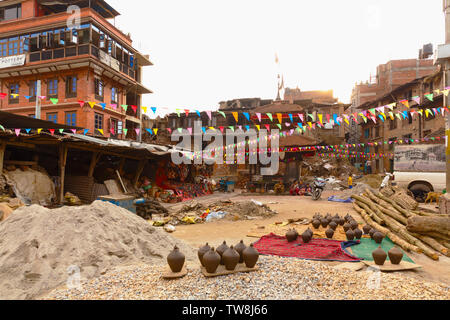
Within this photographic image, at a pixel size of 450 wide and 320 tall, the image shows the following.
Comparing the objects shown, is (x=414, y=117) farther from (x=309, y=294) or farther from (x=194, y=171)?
(x=309, y=294)

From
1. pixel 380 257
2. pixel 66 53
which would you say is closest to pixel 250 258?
pixel 380 257

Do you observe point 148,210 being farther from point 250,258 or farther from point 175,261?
point 250,258

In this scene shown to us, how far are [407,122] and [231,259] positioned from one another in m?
29.6

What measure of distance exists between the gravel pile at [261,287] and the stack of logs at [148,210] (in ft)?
21.8

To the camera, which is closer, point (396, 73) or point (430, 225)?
point (430, 225)

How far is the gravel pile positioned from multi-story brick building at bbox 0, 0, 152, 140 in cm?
1825

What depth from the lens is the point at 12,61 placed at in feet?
71.5

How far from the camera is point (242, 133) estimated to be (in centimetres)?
3017

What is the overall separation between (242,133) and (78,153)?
1866 cm

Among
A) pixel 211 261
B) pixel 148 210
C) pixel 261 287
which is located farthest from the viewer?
pixel 148 210

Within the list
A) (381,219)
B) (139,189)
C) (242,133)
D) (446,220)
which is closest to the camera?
(446,220)

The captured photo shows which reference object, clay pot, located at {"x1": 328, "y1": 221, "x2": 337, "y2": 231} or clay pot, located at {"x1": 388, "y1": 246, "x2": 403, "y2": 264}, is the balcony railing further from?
clay pot, located at {"x1": 388, "y1": 246, "x2": 403, "y2": 264}

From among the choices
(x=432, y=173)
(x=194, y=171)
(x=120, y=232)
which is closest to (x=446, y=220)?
(x=120, y=232)
